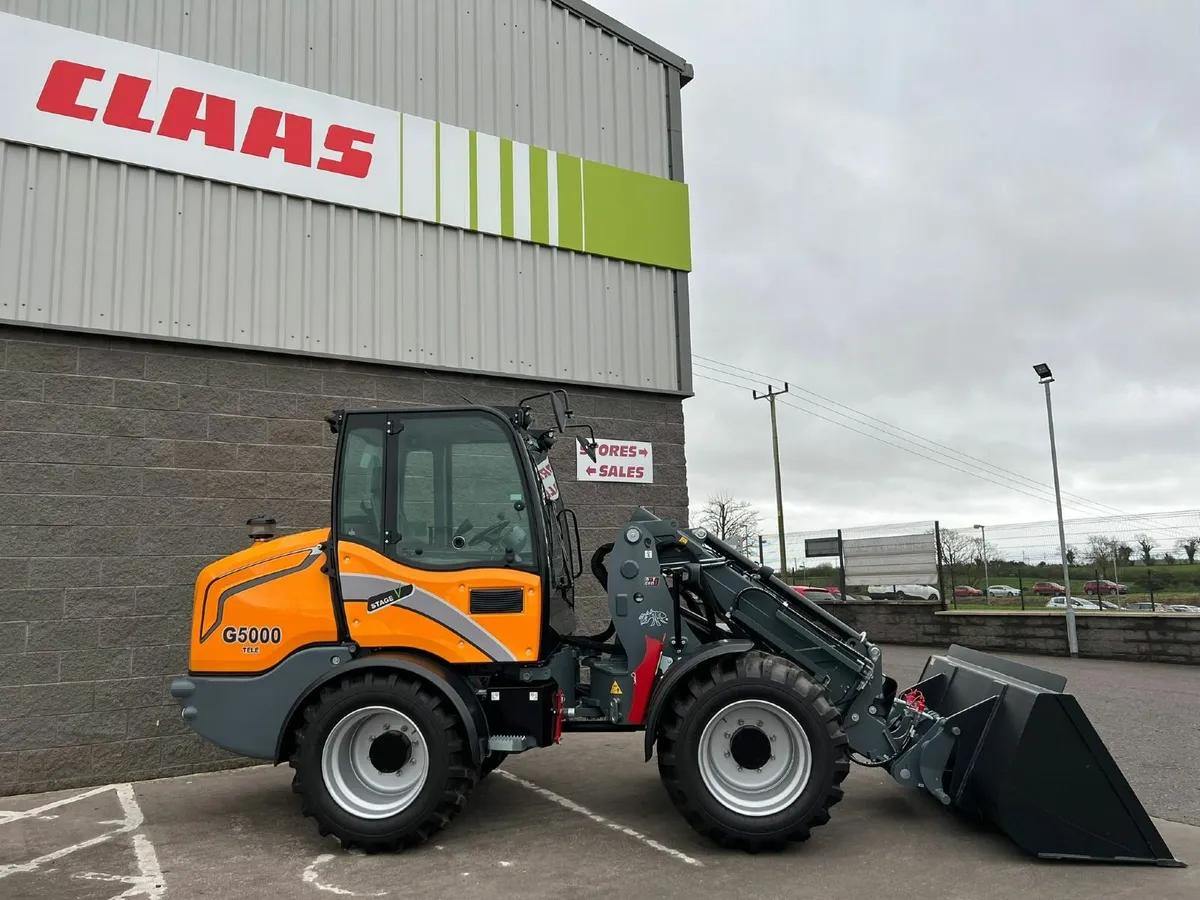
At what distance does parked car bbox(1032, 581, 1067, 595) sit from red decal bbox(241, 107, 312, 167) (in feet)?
49.4

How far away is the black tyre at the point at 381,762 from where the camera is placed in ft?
16.0

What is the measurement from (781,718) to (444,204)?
6026 millimetres

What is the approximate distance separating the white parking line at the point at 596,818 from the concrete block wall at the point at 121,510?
2.53 m

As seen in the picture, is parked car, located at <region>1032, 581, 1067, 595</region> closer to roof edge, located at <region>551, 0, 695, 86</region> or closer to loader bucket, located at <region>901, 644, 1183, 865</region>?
roof edge, located at <region>551, 0, 695, 86</region>

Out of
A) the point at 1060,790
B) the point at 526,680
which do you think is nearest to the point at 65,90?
the point at 526,680

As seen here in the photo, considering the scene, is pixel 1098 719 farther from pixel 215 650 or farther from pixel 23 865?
pixel 23 865

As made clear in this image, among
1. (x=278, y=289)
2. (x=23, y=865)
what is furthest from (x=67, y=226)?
(x=23, y=865)

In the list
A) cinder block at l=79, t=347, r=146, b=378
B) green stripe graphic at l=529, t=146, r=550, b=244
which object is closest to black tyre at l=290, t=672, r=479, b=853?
cinder block at l=79, t=347, r=146, b=378

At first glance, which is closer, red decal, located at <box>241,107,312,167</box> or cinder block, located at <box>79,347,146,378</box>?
cinder block, located at <box>79,347,146,378</box>

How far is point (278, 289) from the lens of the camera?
776 cm

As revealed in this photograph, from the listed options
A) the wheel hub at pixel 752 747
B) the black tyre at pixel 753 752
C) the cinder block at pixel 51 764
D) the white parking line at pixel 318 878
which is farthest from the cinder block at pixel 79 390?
the wheel hub at pixel 752 747

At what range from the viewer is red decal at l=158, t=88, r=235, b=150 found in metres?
7.42

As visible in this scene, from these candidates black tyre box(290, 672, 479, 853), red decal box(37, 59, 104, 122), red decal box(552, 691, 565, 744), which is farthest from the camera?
red decal box(37, 59, 104, 122)

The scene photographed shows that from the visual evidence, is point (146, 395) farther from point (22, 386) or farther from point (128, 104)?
point (128, 104)
